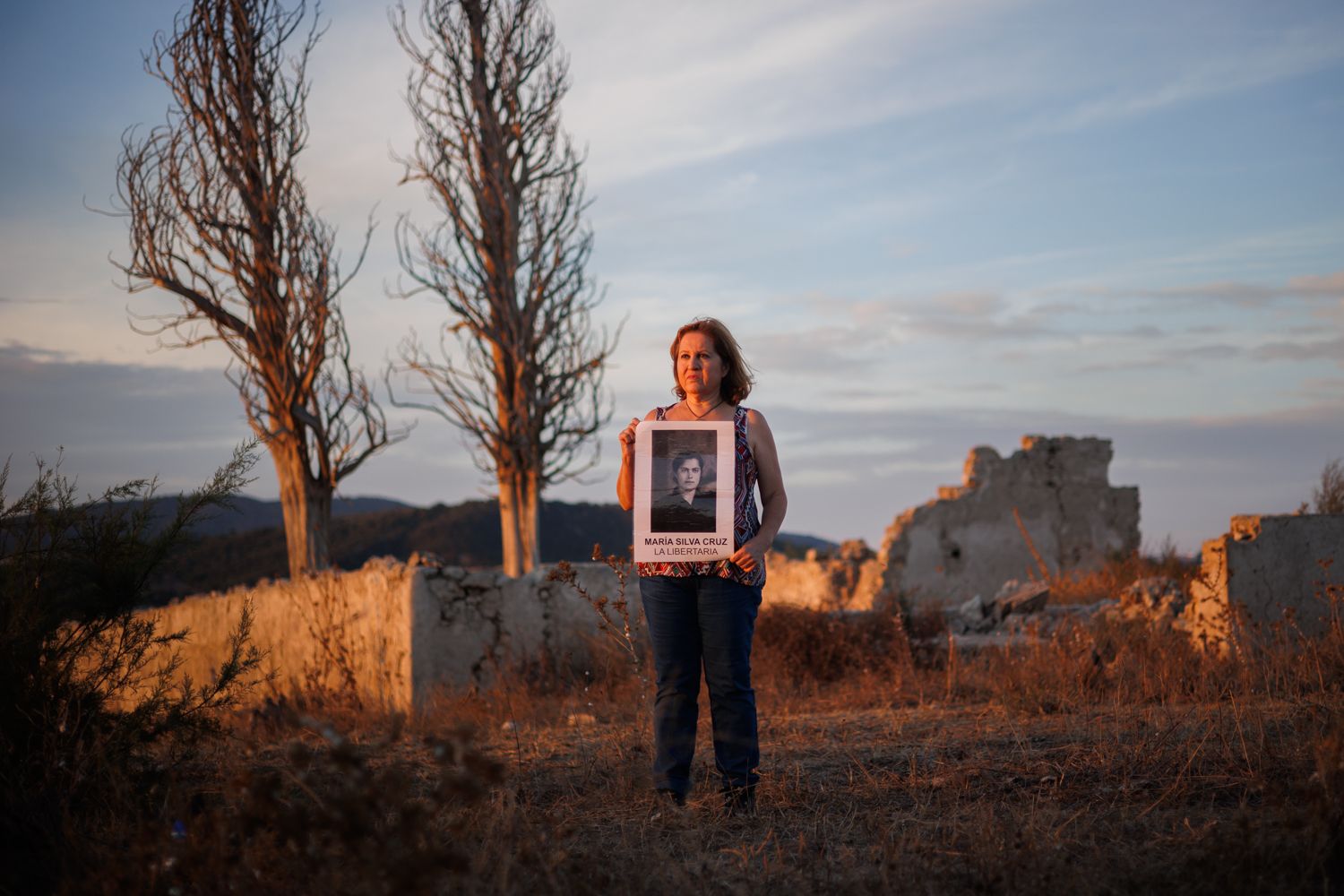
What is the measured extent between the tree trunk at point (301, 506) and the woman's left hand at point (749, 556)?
35.0ft

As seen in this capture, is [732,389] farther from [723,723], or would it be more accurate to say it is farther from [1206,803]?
[1206,803]

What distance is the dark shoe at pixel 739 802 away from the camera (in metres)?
3.78

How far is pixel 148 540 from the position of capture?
4.65 meters

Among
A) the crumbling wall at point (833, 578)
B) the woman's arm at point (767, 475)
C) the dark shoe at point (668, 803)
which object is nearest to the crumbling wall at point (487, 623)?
the dark shoe at point (668, 803)

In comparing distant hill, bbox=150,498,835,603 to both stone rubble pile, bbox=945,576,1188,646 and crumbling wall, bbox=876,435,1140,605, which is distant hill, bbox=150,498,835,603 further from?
stone rubble pile, bbox=945,576,1188,646

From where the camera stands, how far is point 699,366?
12.4 ft

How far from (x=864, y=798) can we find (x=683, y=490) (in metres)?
1.50

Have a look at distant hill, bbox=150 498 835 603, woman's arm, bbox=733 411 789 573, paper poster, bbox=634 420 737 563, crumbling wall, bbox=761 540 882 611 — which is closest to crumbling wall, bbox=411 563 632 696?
woman's arm, bbox=733 411 789 573

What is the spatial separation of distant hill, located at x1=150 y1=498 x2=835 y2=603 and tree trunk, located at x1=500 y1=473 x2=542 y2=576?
31.5 ft

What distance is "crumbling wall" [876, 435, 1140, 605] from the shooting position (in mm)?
17109

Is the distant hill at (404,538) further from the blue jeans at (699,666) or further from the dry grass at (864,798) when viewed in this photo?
the blue jeans at (699,666)

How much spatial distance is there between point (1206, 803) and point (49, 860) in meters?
3.95

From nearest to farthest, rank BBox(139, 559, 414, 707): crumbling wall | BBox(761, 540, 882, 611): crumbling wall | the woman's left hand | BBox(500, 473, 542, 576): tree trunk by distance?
the woman's left hand, BBox(139, 559, 414, 707): crumbling wall, BBox(500, 473, 542, 576): tree trunk, BBox(761, 540, 882, 611): crumbling wall

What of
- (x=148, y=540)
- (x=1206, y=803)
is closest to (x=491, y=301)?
(x=148, y=540)
